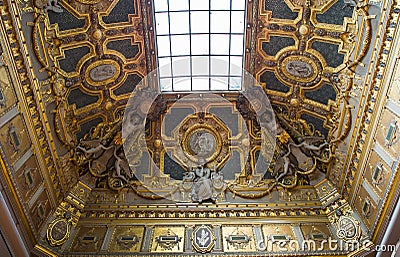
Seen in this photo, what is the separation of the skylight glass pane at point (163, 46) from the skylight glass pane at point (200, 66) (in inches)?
35.2

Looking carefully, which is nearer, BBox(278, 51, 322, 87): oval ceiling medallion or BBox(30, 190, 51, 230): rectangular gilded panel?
BBox(30, 190, 51, 230): rectangular gilded panel

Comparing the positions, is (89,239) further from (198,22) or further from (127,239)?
(198,22)

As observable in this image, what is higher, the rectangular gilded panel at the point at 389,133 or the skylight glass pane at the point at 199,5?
the skylight glass pane at the point at 199,5

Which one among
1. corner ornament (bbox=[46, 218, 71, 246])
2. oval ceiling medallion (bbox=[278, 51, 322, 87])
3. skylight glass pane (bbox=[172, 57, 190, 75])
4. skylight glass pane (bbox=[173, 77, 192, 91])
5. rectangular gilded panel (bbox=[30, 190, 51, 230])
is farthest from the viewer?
skylight glass pane (bbox=[173, 77, 192, 91])

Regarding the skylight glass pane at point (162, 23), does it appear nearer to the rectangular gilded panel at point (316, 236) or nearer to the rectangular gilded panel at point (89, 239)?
the rectangular gilded panel at point (89, 239)

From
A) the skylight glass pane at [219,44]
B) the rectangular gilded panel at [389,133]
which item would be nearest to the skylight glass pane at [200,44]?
the skylight glass pane at [219,44]

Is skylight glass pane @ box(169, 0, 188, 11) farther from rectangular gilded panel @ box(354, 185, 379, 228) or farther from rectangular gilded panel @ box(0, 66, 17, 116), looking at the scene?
rectangular gilded panel @ box(354, 185, 379, 228)

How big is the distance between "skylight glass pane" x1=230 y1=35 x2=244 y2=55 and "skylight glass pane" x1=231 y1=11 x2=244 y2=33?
8.2 inches

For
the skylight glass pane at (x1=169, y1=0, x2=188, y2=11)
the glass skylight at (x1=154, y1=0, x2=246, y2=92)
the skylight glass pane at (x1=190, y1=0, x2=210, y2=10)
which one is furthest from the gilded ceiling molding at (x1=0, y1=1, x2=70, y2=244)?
the skylight glass pane at (x1=190, y1=0, x2=210, y2=10)

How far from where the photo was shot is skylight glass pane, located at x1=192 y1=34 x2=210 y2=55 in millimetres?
12594

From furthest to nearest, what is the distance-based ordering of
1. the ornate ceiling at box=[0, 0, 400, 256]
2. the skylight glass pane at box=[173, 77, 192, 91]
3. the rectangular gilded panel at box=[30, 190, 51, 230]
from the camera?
the skylight glass pane at box=[173, 77, 192, 91] < the rectangular gilded panel at box=[30, 190, 51, 230] < the ornate ceiling at box=[0, 0, 400, 256]

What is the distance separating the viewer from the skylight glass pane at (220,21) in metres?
12.0

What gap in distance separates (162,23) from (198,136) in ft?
12.1

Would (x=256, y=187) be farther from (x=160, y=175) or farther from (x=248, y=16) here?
(x=248, y=16)
